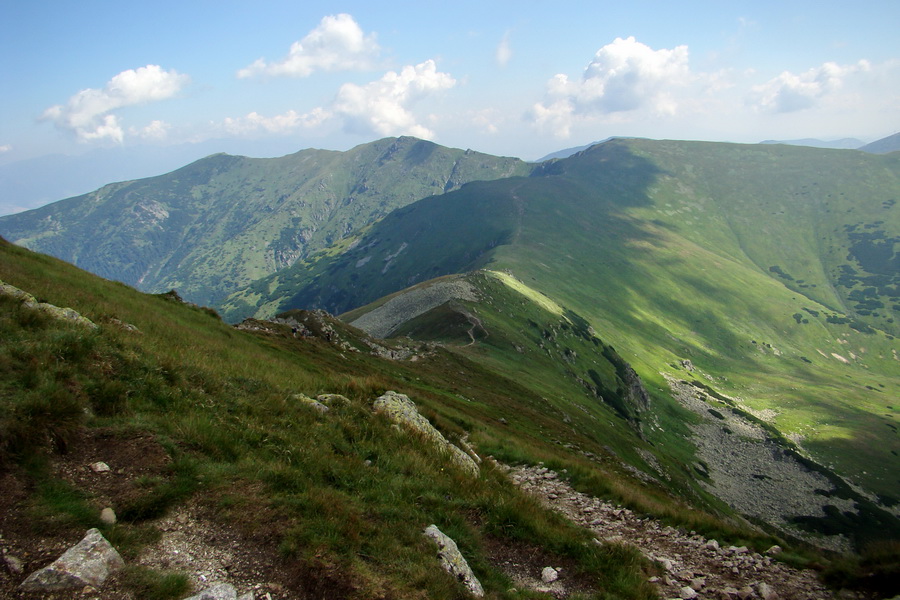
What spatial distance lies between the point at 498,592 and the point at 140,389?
30.8 feet

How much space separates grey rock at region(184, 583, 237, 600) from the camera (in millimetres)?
6227

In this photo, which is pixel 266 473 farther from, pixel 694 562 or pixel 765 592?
pixel 765 592

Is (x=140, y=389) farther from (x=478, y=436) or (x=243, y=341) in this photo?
(x=243, y=341)

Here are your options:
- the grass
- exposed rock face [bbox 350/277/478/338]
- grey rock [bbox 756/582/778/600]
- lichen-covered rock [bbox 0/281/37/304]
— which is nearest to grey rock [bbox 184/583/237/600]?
the grass

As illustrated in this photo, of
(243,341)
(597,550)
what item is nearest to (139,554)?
(597,550)

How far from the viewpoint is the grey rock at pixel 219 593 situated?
20.4 feet

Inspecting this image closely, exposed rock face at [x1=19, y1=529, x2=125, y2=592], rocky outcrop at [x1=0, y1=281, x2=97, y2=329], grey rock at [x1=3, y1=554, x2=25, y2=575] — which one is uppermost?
rocky outcrop at [x1=0, y1=281, x2=97, y2=329]

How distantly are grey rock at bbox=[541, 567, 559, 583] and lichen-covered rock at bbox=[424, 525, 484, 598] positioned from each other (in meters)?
1.67

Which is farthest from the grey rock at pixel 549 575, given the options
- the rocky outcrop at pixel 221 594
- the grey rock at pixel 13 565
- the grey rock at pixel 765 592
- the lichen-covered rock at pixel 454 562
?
the grey rock at pixel 13 565

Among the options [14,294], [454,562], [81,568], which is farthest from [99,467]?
[14,294]

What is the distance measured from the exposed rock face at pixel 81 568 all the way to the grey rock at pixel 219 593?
1315 mm

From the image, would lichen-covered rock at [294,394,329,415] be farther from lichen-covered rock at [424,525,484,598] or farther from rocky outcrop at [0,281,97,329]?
rocky outcrop at [0,281,97,329]

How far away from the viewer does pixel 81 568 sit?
6047mm

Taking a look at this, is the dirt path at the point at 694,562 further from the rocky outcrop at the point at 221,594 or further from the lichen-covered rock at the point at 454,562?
the rocky outcrop at the point at 221,594
